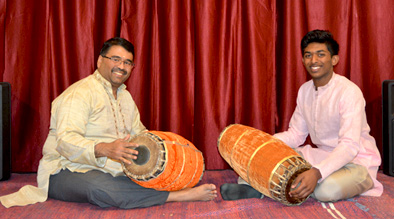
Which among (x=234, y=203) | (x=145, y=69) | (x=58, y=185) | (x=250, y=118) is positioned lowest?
(x=234, y=203)

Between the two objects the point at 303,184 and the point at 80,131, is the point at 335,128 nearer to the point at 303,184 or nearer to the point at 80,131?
the point at 303,184

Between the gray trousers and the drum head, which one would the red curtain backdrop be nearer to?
the gray trousers

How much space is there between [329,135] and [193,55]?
139 centimetres

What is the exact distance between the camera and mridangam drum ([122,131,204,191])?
205 cm

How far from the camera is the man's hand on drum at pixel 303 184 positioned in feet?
6.71

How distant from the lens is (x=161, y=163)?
80.5 inches

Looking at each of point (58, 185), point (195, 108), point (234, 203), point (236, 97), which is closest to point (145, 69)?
point (195, 108)

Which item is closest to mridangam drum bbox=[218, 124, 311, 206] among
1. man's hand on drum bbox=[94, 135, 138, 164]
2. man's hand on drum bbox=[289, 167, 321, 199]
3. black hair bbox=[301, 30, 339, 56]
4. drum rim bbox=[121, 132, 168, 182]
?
man's hand on drum bbox=[289, 167, 321, 199]

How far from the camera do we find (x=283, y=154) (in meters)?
2.11

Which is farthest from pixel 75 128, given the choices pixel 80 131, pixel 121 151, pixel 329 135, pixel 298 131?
pixel 329 135

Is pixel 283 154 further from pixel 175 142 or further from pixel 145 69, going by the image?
pixel 145 69

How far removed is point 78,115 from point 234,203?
1.18 meters

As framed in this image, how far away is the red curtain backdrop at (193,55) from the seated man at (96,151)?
695mm

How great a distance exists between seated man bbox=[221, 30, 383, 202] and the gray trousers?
0.53 metres
